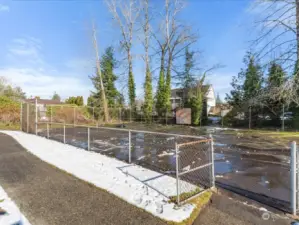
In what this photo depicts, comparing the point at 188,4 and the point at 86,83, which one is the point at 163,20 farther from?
the point at 86,83

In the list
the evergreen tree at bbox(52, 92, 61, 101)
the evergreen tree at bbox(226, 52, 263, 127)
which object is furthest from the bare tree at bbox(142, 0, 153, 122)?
the evergreen tree at bbox(52, 92, 61, 101)

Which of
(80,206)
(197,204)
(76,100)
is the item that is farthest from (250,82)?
(76,100)

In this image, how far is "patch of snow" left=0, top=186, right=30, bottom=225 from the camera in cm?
263

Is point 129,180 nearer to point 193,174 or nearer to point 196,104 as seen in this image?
point 193,174

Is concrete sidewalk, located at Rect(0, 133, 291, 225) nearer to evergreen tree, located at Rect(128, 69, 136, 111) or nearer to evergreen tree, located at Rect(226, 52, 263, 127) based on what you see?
evergreen tree, located at Rect(226, 52, 263, 127)

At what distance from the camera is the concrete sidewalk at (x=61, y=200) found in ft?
9.01

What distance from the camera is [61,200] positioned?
3.34 meters

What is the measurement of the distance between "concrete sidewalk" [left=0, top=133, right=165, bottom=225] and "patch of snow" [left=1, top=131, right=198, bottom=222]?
0.20 meters

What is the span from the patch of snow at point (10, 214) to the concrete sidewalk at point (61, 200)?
0.07 meters

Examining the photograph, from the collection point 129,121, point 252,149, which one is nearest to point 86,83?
point 129,121

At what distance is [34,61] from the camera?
19.4m

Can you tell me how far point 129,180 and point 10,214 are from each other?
2.15 metres

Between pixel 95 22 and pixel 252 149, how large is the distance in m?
22.9

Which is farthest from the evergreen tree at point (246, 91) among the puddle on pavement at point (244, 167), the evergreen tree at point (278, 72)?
the puddle on pavement at point (244, 167)
